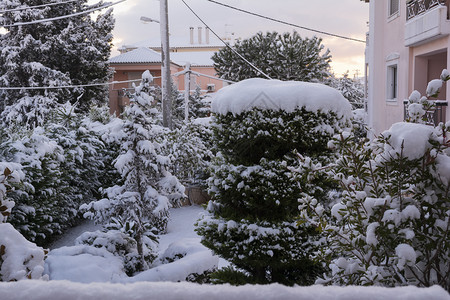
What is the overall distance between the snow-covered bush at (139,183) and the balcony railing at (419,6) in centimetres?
813

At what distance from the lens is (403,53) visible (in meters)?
14.6

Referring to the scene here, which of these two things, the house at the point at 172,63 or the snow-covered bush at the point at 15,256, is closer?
the snow-covered bush at the point at 15,256

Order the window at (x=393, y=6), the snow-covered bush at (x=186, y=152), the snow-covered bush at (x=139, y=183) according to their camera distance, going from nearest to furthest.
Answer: the snow-covered bush at (x=139, y=183), the snow-covered bush at (x=186, y=152), the window at (x=393, y=6)

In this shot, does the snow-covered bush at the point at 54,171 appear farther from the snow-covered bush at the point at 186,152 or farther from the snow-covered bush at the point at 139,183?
the snow-covered bush at the point at 186,152

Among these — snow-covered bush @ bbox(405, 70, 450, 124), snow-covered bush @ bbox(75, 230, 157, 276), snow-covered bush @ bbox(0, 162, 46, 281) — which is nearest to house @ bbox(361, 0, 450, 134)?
snow-covered bush @ bbox(75, 230, 157, 276)

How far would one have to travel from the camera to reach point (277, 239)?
5.16m

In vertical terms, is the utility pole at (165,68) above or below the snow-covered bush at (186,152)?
above

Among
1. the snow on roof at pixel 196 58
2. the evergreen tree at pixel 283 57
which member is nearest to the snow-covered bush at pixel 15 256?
the evergreen tree at pixel 283 57

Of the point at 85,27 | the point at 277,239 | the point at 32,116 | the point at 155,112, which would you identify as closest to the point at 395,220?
the point at 277,239

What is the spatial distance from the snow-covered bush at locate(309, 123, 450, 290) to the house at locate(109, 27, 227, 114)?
27986 millimetres

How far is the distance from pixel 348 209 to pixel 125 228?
5.17 metres

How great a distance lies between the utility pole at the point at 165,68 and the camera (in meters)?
14.1

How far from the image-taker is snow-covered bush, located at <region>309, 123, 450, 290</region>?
9.08 ft

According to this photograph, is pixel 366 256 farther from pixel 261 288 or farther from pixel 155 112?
pixel 155 112
